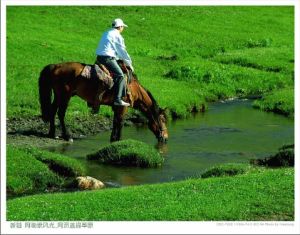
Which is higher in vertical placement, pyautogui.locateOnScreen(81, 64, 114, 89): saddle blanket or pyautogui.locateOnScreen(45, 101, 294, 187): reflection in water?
pyautogui.locateOnScreen(81, 64, 114, 89): saddle blanket

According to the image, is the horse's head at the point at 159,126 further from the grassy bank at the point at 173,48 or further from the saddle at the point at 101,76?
the grassy bank at the point at 173,48

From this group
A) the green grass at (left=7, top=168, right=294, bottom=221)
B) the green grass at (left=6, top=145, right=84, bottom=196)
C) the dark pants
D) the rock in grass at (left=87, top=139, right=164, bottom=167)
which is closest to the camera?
the green grass at (left=7, top=168, right=294, bottom=221)

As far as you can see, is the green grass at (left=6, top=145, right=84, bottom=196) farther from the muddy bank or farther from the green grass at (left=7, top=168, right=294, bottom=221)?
the muddy bank

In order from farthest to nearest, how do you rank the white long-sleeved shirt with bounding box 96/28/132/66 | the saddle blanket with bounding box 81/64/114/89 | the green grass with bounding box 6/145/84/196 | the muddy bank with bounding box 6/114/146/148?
1. the saddle blanket with bounding box 81/64/114/89
2. the muddy bank with bounding box 6/114/146/148
3. the white long-sleeved shirt with bounding box 96/28/132/66
4. the green grass with bounding box 6/145/84/196

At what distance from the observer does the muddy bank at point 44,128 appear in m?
23.5

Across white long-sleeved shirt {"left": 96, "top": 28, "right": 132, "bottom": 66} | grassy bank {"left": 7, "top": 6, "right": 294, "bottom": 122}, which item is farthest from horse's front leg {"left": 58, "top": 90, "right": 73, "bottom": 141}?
grassy bank {"left": 7, "top": 6, "right": 294, "bottom": 122}

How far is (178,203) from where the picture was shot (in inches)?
602

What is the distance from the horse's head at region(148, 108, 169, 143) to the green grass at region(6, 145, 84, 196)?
17.1ft

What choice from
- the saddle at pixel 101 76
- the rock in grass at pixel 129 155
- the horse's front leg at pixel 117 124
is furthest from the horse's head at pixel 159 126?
the rock in grass at pixel 129 155

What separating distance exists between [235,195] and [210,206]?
37.2 inches

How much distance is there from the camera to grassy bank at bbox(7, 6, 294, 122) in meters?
31.3

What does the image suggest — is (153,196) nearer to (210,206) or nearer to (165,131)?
(210,206)

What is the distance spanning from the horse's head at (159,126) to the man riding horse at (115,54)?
1274 mm

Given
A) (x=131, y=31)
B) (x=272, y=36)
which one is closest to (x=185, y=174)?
(x=131, y=31)
